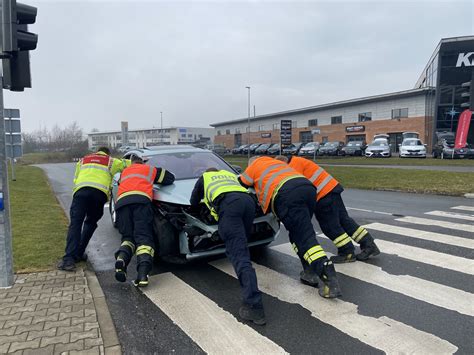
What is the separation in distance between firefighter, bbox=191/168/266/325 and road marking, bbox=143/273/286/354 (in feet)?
0.73

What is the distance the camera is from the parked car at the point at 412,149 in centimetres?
3027

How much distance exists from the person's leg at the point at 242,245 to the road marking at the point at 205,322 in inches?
7.5

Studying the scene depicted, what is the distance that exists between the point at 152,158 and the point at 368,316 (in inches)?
171

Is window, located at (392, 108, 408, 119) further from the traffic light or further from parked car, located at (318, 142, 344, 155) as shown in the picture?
the traffic light

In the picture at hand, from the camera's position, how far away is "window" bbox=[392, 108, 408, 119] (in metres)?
45.2

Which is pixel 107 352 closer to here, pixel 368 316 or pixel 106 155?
pixel 368 316

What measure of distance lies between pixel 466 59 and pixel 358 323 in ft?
151

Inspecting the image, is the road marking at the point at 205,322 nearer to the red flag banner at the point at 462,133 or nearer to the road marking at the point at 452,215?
the road marking at the point at 452,215

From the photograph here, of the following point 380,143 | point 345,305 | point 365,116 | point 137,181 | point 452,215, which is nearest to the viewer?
point 345,305

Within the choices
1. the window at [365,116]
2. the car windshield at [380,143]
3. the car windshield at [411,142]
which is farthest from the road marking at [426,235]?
the window at [365,116]

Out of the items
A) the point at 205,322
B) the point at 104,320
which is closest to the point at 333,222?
the point at 205,322

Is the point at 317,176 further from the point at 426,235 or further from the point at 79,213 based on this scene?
the point at 79,213

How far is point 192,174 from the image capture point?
6.06 meters

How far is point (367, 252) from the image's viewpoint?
214 inches
